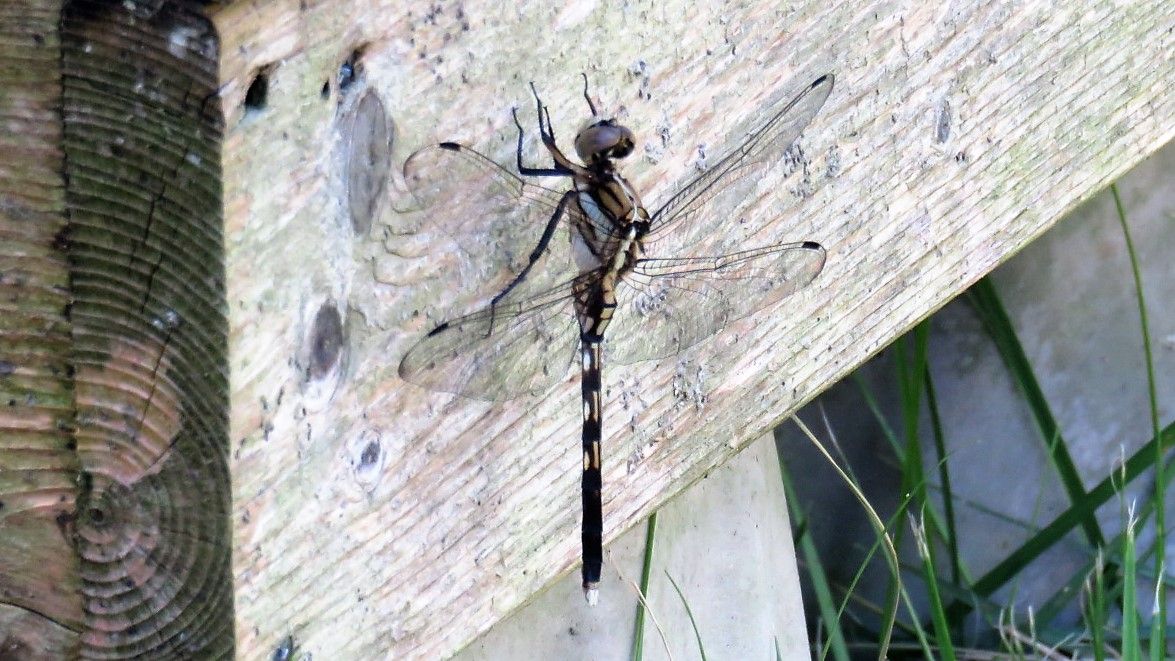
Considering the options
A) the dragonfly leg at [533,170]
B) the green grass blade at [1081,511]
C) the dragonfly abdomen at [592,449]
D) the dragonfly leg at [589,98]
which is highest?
the dragonfly leg at [589,98]

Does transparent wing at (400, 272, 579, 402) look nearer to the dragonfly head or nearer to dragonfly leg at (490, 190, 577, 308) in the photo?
dragonfly leg at (490, 190, 577, 308)

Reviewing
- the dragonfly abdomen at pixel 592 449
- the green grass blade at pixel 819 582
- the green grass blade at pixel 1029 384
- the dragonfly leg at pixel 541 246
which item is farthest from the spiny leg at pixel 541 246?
the green grass blade at pixel 1029 384

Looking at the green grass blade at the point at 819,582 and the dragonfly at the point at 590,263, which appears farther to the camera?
the green grass blade at the point at 819,582

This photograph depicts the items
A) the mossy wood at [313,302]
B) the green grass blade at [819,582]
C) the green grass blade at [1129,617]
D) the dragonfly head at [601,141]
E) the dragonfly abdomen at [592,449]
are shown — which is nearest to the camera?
the mossy wood at [313,302]

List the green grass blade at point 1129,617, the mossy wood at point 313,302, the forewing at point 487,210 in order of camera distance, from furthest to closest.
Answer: the green grass blade at point 1129,617 → the forewing at point 487,210 → the mossy wood at point 313,302

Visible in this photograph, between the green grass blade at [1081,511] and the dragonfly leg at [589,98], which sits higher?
the dragonfly leg at [589,98]

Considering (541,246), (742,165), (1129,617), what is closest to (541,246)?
(541,246)

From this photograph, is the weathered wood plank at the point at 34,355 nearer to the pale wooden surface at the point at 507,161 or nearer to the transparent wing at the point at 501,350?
the pale wooden surface at the point at 507,161
